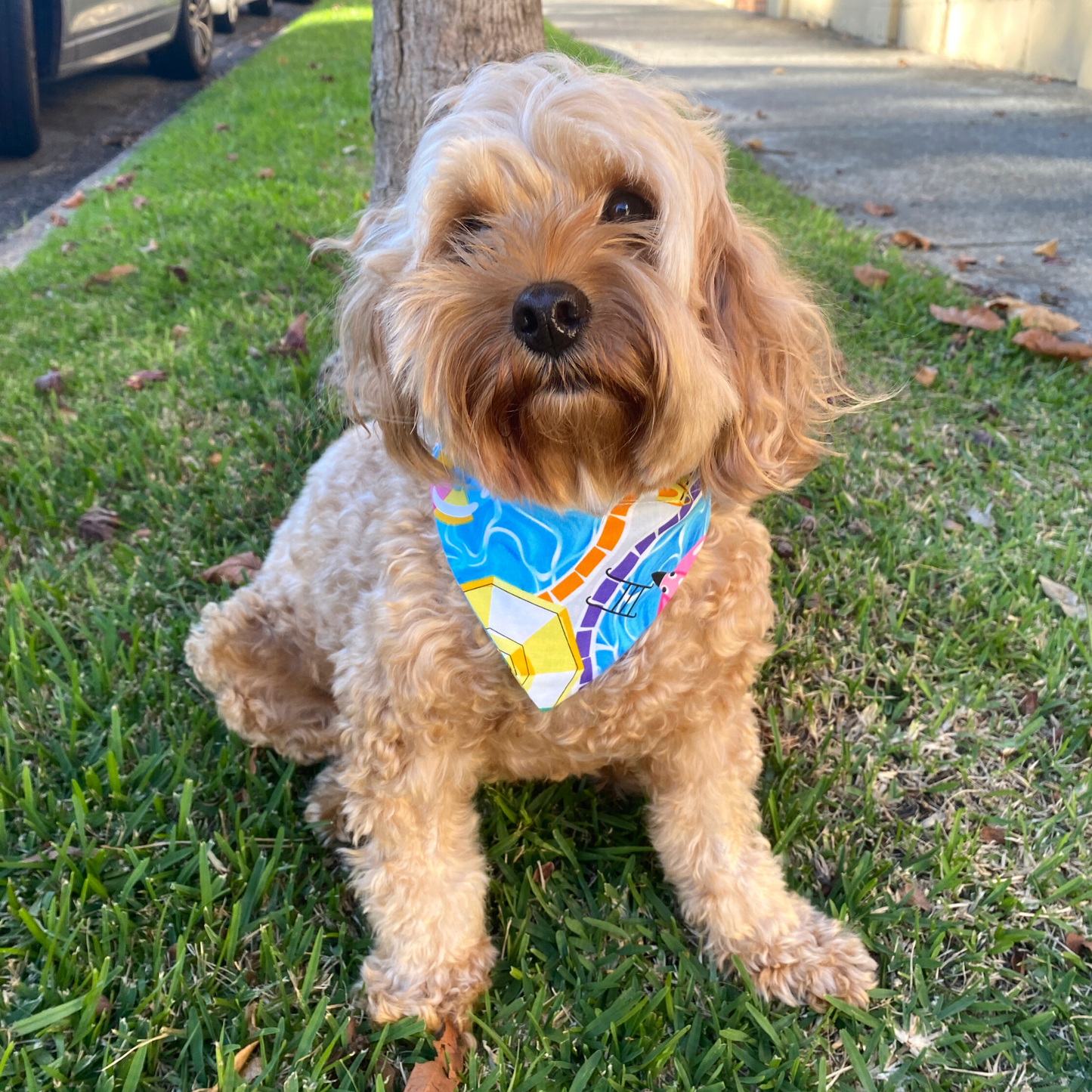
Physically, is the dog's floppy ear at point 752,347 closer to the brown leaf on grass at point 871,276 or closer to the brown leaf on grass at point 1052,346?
the brown leaf on grass at point 1052,346

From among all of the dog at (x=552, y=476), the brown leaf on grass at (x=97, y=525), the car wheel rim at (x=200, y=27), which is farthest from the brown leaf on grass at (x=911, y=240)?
the car wheel rim at (x=200, y=27)

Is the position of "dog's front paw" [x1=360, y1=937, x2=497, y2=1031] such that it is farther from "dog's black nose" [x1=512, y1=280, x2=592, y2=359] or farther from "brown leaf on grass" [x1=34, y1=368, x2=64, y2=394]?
"brown leaf on grass" [x1=34, y1=368, x2=64, y2=394]

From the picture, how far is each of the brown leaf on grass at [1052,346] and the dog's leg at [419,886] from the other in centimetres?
373

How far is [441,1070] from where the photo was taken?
208cm

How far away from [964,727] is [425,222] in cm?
218

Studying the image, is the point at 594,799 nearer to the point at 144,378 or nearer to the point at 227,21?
the point at 144,378

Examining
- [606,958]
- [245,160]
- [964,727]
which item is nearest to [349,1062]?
[606,958]

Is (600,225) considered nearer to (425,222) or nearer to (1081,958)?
(425,222)

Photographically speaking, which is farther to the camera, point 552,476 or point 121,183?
point 121,183

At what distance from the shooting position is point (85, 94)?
34.4 feet

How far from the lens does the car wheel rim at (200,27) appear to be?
10.6 metres

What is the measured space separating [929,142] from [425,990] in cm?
835

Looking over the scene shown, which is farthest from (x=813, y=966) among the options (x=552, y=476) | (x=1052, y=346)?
(x=1052, y=346)

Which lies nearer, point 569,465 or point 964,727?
point 569,465
